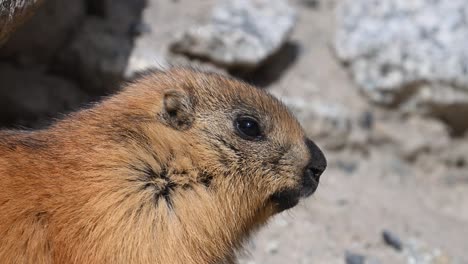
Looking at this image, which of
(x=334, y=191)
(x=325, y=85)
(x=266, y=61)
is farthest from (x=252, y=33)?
(x=334, y=191)

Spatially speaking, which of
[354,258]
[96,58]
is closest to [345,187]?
[354,258]

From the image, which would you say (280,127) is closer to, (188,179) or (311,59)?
(188,179)

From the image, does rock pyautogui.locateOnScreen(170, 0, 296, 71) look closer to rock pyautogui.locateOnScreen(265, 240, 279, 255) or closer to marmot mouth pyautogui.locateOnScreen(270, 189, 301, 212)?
rock pyautogui.locateOnScreen(265, 240, 279, 255)

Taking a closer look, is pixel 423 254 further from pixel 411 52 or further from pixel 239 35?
pixel 239 35

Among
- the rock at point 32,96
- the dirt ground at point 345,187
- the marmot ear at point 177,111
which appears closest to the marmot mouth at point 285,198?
the marmot ear at point 177,111

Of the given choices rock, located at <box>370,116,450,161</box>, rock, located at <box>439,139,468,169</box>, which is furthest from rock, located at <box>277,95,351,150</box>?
rock, located at <box>439,139,468,169</box>

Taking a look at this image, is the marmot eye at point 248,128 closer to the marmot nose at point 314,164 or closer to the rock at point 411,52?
the marmot nose at point 314,164
